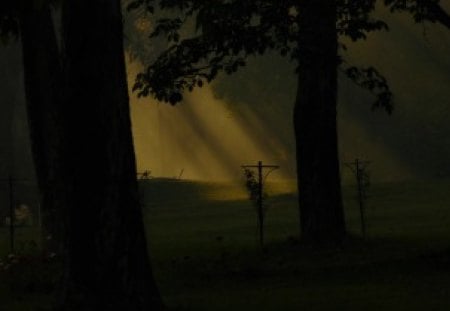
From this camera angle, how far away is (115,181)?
42.5 ft

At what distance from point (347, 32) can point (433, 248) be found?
566 cm

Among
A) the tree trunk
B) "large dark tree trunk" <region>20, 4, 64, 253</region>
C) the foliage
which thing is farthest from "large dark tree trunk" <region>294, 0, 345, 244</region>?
the tree trunk

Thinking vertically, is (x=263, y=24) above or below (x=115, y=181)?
above

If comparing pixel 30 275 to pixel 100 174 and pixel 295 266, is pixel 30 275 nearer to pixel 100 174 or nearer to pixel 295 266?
pixel 295 266

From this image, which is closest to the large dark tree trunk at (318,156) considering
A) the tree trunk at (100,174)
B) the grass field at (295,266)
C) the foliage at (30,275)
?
the grass field at (295,266)

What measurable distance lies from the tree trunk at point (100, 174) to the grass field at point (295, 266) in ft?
4.60

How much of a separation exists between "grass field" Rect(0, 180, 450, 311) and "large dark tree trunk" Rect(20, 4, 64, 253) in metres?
2.30

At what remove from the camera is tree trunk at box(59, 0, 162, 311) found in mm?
12984

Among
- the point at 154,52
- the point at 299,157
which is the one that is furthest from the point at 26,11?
the point at 154,52

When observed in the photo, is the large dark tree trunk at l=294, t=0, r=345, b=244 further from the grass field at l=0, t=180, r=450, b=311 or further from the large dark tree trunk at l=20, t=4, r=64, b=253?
the large dark tree trunk at l=20, t=4, r=64, b=253

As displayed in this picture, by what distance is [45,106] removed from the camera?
23359mm

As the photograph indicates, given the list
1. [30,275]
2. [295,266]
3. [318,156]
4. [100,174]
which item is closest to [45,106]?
[30,275]

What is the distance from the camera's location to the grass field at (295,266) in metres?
15.7

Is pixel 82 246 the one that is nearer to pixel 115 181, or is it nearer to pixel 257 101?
pixel 115 181
